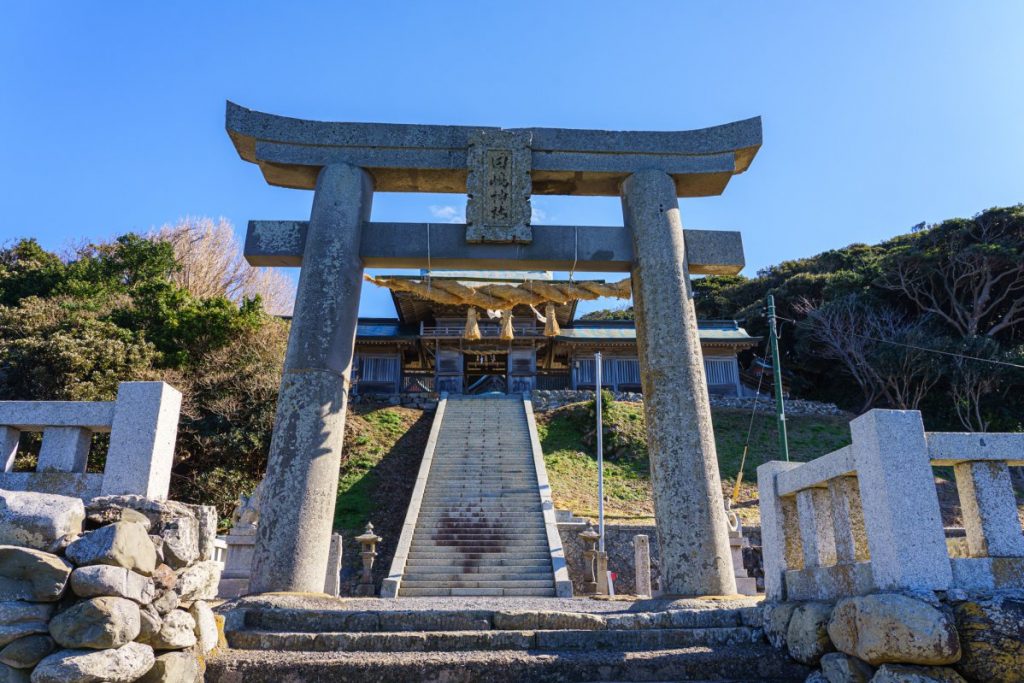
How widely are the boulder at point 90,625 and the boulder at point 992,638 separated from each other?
3966 millimetres

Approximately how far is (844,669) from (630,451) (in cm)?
2038

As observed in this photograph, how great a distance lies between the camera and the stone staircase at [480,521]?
39.5 feet

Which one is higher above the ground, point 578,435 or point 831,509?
point 578,435

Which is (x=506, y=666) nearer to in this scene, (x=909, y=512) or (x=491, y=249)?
(x=909, y=512)

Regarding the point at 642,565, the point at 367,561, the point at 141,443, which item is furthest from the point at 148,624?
the point at 367,561

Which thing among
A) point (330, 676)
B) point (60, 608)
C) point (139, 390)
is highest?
point (139, 390)

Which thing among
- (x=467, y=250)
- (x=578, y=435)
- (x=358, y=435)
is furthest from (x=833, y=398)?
(x=467, y=250)

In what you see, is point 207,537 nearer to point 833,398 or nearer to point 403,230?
point 403,230

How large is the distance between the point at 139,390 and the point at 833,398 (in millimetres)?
A: 34167

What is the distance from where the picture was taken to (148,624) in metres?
3.25

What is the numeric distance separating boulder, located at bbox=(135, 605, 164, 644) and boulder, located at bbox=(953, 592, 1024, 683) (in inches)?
154

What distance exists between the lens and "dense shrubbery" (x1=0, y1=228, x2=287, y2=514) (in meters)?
15.4

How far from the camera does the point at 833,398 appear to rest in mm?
33125

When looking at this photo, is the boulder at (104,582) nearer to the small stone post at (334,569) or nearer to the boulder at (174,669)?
the boulder at (174,669)
